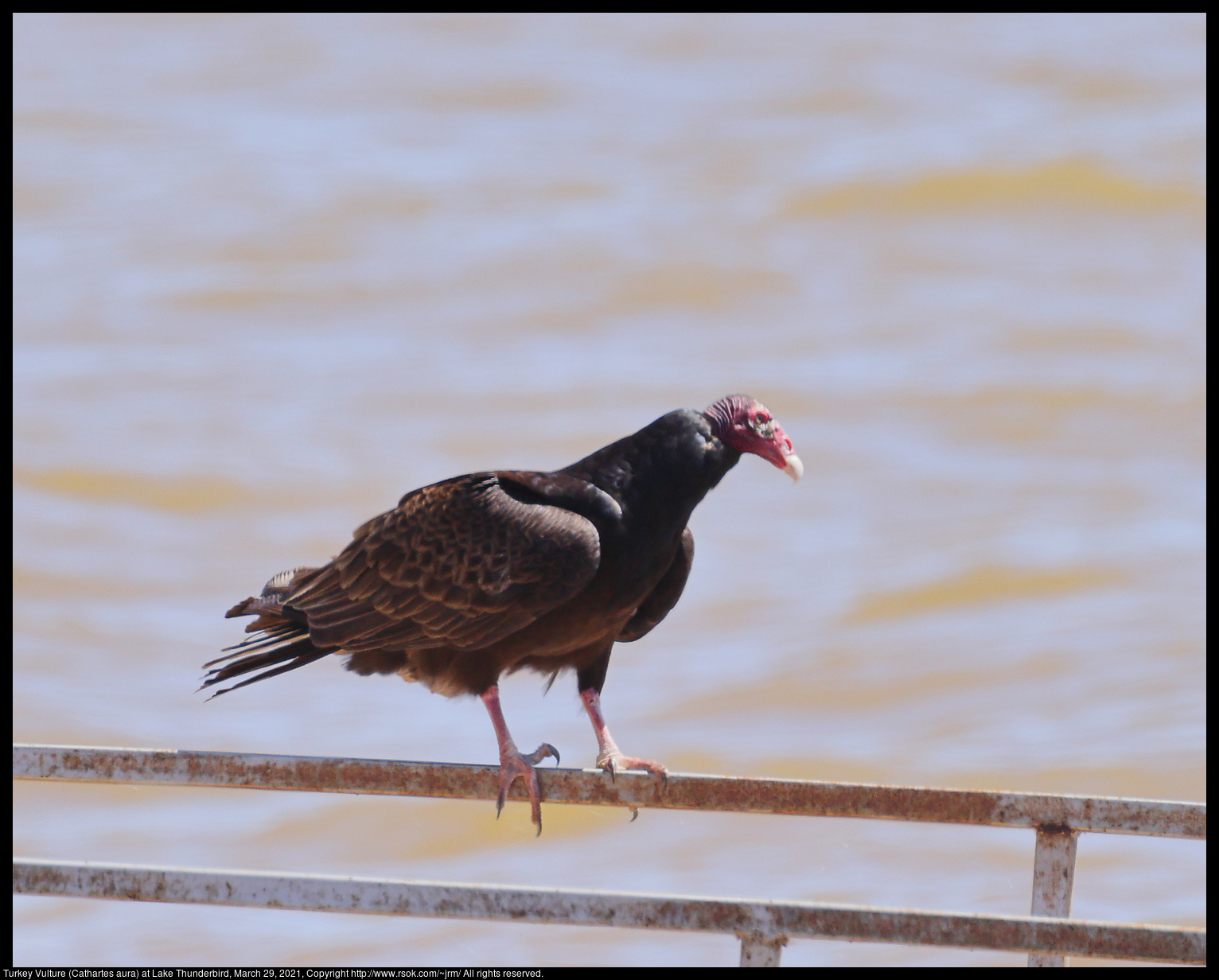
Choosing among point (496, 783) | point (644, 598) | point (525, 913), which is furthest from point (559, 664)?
point (525, 913)

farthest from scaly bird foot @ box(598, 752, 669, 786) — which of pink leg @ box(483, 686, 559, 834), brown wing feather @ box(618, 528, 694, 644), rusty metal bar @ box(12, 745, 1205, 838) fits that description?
rusty metal bar @ box(12, 745, 1205, 838)

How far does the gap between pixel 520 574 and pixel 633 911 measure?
1.56 meters

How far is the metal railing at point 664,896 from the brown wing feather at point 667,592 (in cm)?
97

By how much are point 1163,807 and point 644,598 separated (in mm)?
1718

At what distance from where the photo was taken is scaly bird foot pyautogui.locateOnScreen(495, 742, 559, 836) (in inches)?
126

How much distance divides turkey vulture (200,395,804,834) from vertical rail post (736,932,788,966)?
1.28 meters

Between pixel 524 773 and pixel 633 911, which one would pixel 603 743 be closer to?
pixel 524 773

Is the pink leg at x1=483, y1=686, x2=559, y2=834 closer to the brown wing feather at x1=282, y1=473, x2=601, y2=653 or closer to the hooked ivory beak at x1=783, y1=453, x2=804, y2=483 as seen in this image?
the brown wing feather at x1=282, y1=473, x2=601, y2=653

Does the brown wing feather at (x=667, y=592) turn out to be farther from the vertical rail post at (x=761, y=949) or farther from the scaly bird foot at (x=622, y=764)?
the vertical rail post at (x=761, y=949)

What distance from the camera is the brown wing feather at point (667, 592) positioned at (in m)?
4.09

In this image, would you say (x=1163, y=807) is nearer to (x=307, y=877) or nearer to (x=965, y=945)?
(x=965, y=945)

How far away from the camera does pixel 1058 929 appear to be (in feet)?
7.37

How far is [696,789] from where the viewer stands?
2768 millimetres

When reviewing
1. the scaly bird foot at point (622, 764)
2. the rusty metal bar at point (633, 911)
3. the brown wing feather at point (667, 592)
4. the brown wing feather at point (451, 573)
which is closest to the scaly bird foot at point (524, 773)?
the scaly bird foot at point (622, 764)
